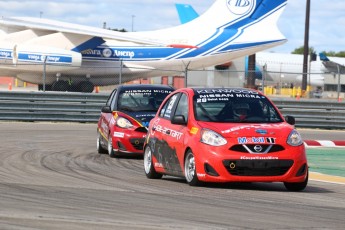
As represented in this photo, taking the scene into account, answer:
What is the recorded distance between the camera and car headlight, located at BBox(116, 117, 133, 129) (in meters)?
17.2

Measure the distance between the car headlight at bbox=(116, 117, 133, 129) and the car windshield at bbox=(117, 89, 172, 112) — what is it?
1.77 feet

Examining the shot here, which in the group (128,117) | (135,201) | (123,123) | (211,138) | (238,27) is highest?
(238,27)

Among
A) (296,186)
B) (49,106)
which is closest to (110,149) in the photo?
(296,186)

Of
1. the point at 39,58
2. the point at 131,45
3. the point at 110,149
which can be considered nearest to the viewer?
the point at 110,149

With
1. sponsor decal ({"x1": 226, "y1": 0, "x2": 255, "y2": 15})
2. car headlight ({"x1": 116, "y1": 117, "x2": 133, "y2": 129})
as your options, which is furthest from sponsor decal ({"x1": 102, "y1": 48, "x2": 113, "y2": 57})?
car headlight ({"x1": 116, "y1": 117, "x2": 133, "y2": 129})

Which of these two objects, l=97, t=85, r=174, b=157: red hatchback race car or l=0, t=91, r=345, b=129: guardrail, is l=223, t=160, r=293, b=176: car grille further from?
l=0, t=91, r=345, b=129: guardrail

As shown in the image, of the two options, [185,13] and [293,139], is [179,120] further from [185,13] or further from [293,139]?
[185,13]

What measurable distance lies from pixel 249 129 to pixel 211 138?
499 mm

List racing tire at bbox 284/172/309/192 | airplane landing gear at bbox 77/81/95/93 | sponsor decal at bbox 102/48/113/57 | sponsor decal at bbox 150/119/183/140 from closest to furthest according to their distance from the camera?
racing tire at bbox 284/172/309/192 < sponsor decal at bbox 150/119/183/140 < airplane landing gear at bbox 77/81/95/93 < sponsor decal at bbox 102/48/113/57

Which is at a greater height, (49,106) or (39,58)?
(39,58)

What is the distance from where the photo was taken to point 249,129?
11.9m

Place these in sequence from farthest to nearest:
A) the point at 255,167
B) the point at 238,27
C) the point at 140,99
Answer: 1. the point at 238,27
2. the point at 140,99
3. the point at 255,167

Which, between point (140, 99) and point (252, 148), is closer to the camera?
point (252, 148)

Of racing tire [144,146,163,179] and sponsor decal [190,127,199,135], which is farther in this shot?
racing tire [144,146,163,179]
